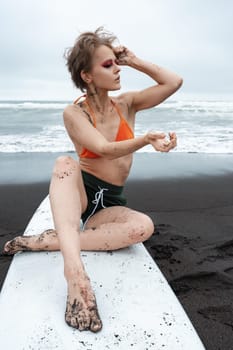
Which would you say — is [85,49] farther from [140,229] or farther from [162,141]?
[140,229]

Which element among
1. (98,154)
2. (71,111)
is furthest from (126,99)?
(98,154)

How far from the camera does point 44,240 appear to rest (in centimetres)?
249

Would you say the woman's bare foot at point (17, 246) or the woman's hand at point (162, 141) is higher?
the woman's hand at point (162, 141)

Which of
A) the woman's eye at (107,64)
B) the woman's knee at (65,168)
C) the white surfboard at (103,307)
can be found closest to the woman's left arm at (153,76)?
the woman's eye at (107,64)

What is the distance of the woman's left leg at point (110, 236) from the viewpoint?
242 cm

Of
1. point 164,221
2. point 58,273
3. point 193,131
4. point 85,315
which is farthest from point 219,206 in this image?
point 193,131

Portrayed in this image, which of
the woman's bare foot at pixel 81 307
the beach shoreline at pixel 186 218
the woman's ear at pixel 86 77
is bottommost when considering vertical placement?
the beach shoreline at pixel 186 218

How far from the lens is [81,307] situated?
1810mm

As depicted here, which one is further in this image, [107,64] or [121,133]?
[121,133]

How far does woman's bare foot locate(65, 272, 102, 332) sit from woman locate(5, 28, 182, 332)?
0.27ft

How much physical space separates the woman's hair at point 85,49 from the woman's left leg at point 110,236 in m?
0.93

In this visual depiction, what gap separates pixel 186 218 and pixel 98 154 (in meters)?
2.22

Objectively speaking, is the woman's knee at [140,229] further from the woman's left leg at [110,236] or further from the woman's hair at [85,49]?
the woman's hair at [85,49]

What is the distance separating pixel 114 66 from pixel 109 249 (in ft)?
3.63
